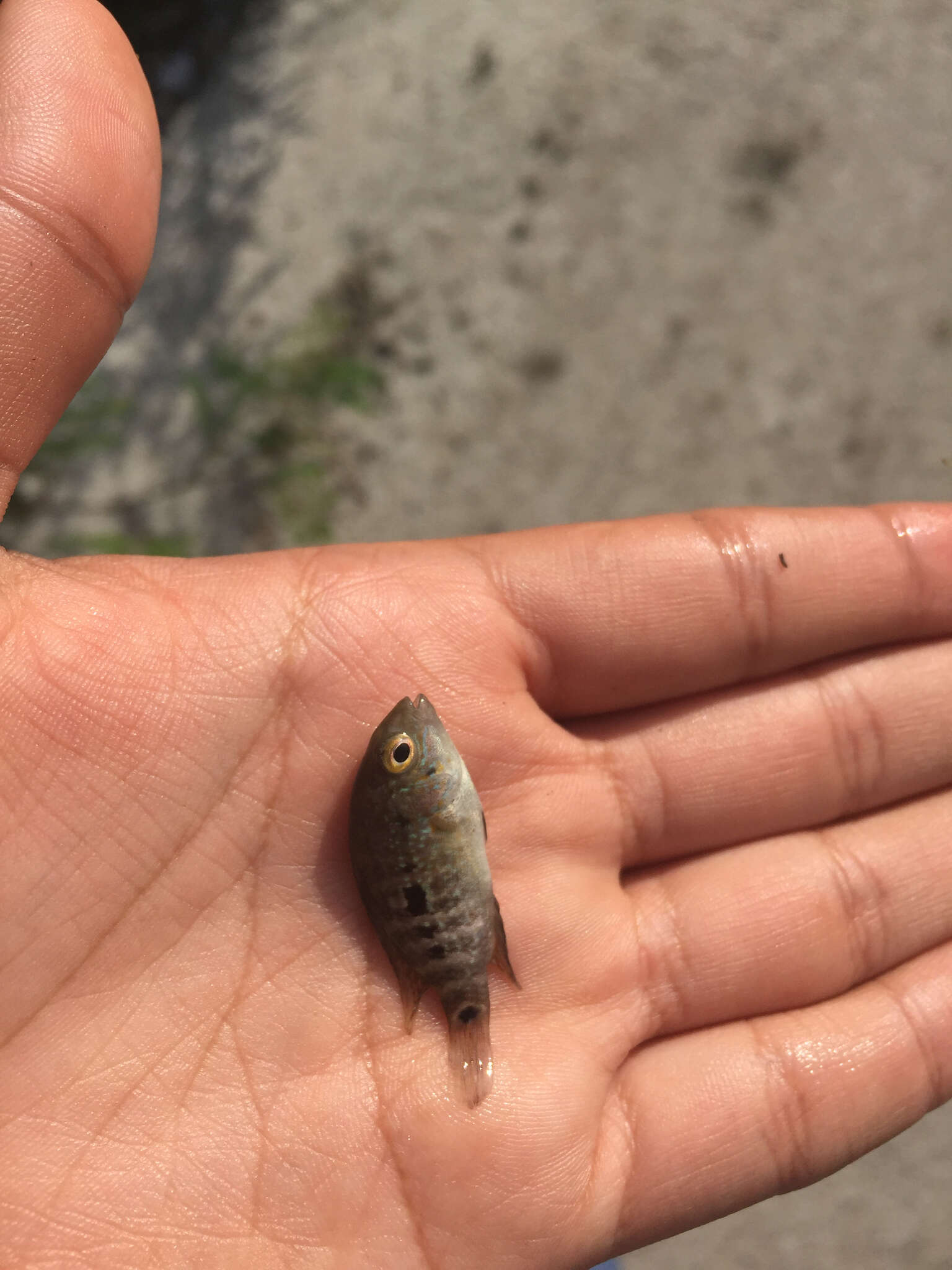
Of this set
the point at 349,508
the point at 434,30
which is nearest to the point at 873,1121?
the point at 349,508

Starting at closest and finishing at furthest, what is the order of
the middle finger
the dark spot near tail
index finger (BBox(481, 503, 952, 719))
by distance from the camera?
1. the dark spot near tail
2. index finger (BBox(481, 503, 952, 719))
3. the middle finger

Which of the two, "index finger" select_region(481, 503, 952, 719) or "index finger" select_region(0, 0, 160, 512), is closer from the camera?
"index finger" select_region(0, 0, 160, 512)

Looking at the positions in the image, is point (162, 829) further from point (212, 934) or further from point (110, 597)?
point (110, 597)

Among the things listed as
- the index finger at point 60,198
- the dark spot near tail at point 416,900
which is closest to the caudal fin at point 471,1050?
the dark spot near tail at point 416,900

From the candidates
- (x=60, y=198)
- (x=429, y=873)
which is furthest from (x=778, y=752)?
(x=60, y=198)

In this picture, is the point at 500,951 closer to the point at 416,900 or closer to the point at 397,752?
the point at 416,900

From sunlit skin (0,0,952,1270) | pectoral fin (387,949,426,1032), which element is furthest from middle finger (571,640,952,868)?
pectoral fin (387,949,426,1032)

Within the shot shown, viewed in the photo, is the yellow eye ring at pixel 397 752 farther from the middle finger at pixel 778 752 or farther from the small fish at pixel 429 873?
the middle finger at pixel 778 752

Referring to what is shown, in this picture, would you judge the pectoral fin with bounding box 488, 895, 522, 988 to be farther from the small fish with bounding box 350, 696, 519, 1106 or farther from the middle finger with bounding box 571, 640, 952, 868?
the middle finger with bounding box 571, 640, 952, 868
